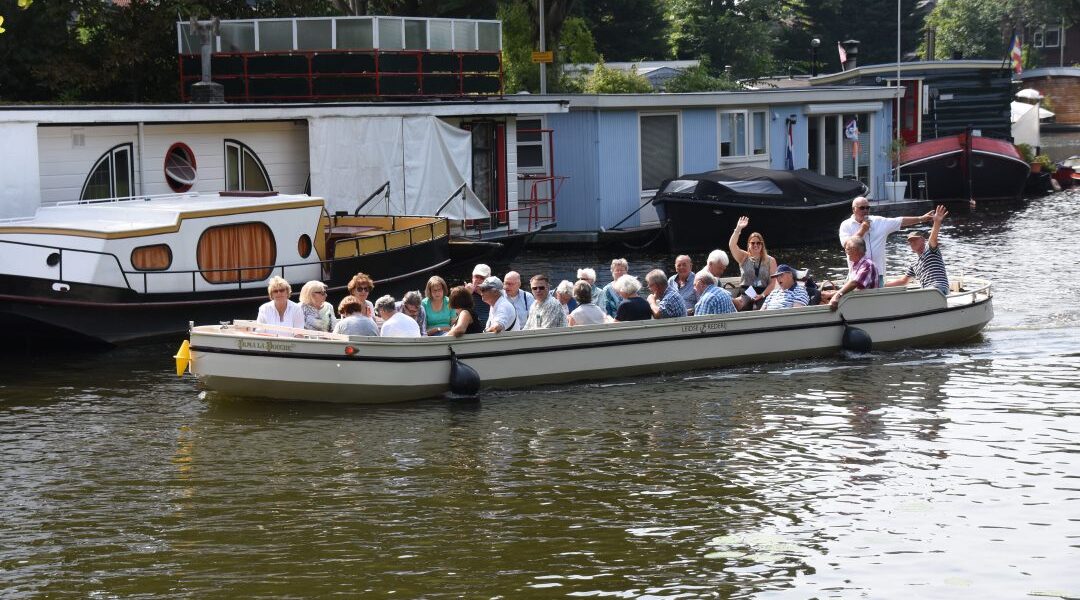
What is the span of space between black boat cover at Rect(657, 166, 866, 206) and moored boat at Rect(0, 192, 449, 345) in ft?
31.0

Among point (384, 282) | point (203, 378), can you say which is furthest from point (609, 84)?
point (203, 378)

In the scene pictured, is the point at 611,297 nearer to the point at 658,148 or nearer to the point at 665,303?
the point at 665,303

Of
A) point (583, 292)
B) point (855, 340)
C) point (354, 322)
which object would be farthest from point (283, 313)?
point (855, 340)

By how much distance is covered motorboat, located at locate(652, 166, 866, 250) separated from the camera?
101 ft

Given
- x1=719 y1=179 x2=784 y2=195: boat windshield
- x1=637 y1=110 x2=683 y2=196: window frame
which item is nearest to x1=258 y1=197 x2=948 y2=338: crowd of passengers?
x1=719 y1=179 x2=784 y2=195: boat windshield

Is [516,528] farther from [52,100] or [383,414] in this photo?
[52,100]

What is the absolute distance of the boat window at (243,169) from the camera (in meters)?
25.5

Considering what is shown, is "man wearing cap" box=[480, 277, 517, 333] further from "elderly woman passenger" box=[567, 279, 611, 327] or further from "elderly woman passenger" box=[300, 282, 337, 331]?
"elderly woman passenger" box=[300, 282, 337, 331]

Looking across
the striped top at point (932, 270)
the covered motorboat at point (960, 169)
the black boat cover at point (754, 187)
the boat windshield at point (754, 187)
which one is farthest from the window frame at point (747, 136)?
the striped top at point (932, 270)

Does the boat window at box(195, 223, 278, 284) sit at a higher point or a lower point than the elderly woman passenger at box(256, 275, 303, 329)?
higher

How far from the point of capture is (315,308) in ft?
55.4

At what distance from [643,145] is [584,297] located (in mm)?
17212

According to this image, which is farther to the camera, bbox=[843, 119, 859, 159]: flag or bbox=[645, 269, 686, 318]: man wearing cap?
bbox=[843, 119, 859, 159]: flag

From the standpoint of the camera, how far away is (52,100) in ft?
99.8
